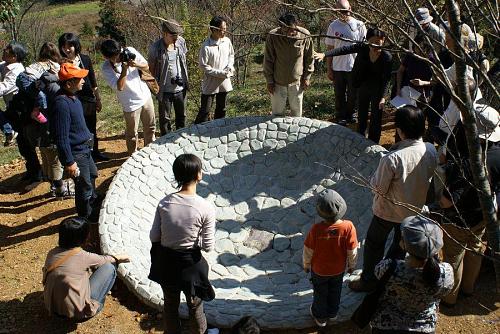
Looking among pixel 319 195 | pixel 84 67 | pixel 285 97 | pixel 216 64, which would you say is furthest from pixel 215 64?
pixel 319 195

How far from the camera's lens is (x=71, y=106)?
4.27 m

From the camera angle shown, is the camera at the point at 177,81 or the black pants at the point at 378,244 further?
the camera at the point at 177,81

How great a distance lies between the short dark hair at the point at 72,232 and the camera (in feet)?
11.6

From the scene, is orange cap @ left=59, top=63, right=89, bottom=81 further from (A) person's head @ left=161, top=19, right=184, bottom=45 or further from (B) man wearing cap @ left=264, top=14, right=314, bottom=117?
(B) man wearing cap @ left=264, top=14, right=314, bottom=117

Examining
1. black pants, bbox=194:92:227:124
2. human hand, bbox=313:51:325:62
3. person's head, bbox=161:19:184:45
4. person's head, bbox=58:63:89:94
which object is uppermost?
person's head, bbox=161:19:184:45

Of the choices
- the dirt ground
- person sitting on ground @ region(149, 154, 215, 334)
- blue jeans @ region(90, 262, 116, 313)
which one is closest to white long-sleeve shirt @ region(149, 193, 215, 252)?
person sitting on ground @ region(149, 154, 215, 334)

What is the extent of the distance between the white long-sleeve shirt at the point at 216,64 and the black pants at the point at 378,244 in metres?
2.96

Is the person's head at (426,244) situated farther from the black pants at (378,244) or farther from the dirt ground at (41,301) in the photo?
the dirt ground at (41,301)

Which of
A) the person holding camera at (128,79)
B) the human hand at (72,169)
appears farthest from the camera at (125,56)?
the human hand at (72,169)

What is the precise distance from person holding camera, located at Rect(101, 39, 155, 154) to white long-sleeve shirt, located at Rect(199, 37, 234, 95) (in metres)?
0.72

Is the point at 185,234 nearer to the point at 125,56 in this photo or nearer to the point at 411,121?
the point at 411,121

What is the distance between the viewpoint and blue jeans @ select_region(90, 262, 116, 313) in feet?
12.5

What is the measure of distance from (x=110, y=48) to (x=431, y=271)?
3973 mm

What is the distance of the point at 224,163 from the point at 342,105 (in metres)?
1.99
